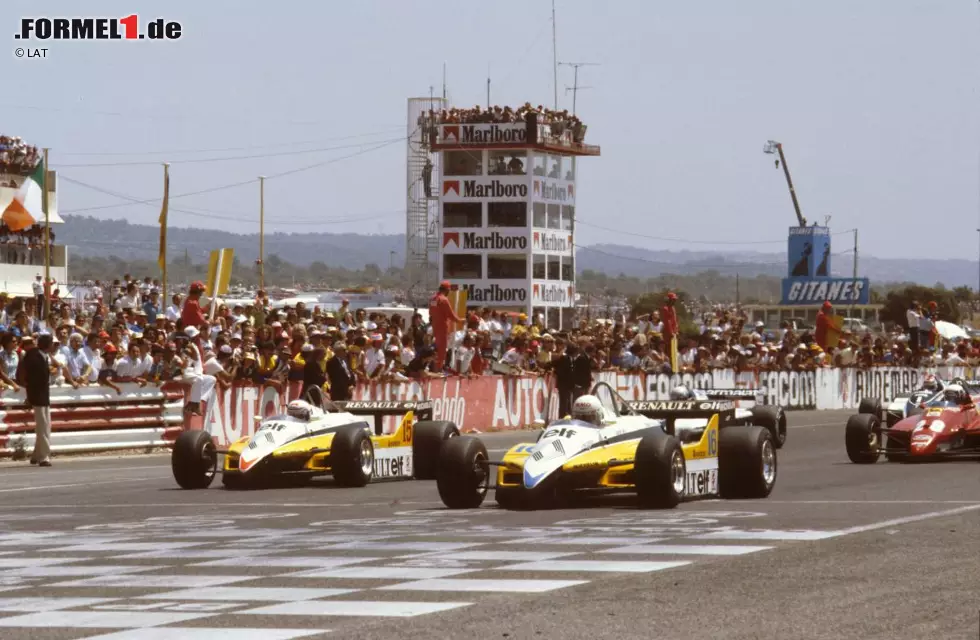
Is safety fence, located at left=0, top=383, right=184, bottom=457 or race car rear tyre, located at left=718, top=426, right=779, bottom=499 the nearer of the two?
race car rear tyre, located at left=718, top=426, right=779, bottom=499

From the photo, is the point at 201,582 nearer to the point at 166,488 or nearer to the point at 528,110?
the point at 166,488

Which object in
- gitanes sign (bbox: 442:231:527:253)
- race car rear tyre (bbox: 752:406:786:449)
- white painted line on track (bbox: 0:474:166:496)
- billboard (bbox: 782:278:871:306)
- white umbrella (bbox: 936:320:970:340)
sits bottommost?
white painted line on track (bbox: 0:474:166:496)

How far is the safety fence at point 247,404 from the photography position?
25547mm

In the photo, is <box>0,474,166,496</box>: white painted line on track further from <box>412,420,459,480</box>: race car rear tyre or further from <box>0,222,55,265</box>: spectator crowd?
<box>0,222,55,265</box>: spectator crowd

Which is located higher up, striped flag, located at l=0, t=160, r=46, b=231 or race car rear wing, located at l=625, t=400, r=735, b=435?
striped flag, located at l=0, t=160, r=46, b=231

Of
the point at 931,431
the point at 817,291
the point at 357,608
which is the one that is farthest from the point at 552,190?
the point at 357,608

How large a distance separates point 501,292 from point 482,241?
350 centimetres

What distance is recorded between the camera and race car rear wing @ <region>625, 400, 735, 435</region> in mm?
18533

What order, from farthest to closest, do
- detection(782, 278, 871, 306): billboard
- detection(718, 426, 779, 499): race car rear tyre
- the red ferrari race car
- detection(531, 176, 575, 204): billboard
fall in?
detection(782, 278, 871, 306): billboard, detection(531, 176, 575, 204): billboard, the red ferrari race car, detection(718, 426, 779, 499): race car rear tyre

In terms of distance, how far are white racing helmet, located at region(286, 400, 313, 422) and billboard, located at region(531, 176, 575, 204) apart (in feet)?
289

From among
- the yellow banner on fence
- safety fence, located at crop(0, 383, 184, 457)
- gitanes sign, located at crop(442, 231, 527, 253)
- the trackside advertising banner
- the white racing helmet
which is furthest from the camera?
gitanes sign, located at crop(442, 231, 527, 253)

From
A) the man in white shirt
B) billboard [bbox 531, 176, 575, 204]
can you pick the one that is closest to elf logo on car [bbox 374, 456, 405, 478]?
the man in white shirt

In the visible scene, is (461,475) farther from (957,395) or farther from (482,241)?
(482,241)

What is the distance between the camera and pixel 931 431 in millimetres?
23469
